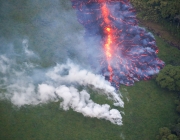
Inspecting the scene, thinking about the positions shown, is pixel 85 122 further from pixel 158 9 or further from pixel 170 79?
pixel 158 9

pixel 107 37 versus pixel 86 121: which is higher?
pixel 107 37

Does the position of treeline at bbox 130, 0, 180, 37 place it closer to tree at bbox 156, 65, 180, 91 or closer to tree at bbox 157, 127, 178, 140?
tree at bbox 156, 65, 180, 91

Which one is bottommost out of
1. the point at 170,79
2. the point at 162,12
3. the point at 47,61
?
the point at 170,79

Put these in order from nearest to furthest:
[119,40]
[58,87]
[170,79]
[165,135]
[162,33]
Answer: [165,135], [58,87], [170,79], [119,40], [162,33]

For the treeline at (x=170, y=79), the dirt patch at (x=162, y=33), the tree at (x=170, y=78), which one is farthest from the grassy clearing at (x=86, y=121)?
the dirt patch at (x=162, y=33)

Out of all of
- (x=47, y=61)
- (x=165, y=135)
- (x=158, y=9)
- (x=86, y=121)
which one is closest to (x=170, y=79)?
(x=165, y=135)

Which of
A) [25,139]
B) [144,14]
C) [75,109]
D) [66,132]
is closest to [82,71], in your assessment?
[75,109]

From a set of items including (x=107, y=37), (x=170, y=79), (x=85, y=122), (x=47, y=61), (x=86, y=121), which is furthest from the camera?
(x=107, y=37)

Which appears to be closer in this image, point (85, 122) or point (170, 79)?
point (85, 122)
